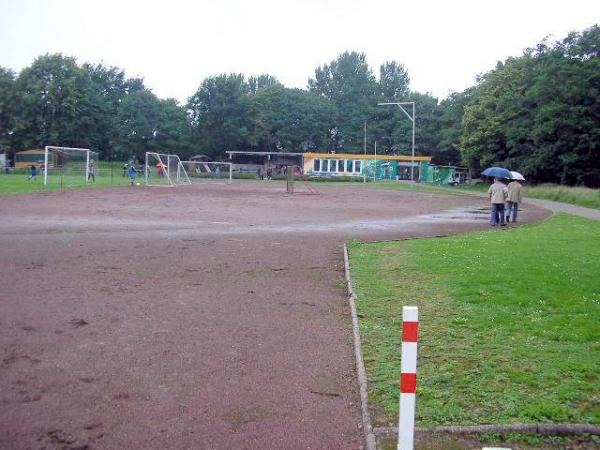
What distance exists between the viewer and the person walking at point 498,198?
19.2m

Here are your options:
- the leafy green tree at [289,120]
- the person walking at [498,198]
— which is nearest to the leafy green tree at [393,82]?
the leafy green tree at [289,120]

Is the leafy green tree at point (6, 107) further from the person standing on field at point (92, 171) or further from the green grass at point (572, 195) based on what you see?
the green grass at point (572, 195)

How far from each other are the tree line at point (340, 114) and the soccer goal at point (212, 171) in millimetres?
24398

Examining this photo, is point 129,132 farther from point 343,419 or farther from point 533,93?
point 343,419

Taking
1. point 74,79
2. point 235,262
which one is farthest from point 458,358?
point 74,79

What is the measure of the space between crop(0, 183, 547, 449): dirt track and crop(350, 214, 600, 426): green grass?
20.8 inches

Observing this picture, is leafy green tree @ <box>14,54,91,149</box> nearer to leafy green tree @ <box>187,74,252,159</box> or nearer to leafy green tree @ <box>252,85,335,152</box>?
leafy green tree @ <box>187,74,252,159</box>

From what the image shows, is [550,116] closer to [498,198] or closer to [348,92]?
[498,198]

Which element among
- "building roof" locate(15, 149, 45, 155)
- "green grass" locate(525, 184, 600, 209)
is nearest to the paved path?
"green grass" locate(525, 184, 600, 209)

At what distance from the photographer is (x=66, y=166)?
4106cm

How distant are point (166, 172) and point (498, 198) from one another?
36512 mm

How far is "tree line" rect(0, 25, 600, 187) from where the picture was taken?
4981 cm

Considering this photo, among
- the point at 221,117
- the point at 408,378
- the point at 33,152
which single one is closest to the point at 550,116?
the point at 408,378

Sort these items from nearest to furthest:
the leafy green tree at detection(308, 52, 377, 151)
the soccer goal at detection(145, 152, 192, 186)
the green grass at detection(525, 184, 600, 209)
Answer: the green grass at detection(525, 184, 600, 209)
the soccer goal at detection(145, 152, 192, 186)
the leafy green tree at detection(308, 52, 377, 151)
